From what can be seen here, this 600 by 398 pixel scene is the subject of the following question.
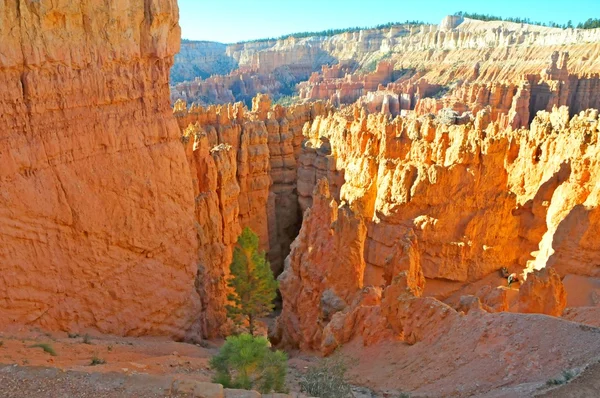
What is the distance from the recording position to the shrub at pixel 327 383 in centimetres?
859

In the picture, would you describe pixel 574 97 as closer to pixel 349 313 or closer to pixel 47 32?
pixel 349 313

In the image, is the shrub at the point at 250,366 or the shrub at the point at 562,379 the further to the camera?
the shrub at the point at 250,366

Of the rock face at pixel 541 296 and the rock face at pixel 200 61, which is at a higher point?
the rock face at pixel 200 61

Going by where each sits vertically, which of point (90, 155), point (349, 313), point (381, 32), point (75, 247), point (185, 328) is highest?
point (381, 32)

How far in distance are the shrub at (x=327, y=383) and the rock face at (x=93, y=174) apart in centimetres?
599

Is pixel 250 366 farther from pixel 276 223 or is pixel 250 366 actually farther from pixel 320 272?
pixel 276 223

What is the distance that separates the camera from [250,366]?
8477 mm

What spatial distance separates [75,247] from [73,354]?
3.22m

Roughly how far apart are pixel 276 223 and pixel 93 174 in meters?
16.3

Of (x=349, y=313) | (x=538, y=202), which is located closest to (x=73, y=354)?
(x=349, y=313)

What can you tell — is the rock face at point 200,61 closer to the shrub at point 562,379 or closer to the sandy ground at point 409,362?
the sandy ground at point 409,362

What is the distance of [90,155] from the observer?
12.4 meters

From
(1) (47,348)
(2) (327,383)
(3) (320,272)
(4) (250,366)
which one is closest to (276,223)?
(3) (320,272)

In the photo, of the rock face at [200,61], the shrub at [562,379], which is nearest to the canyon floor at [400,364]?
the shrub at [562,379]
